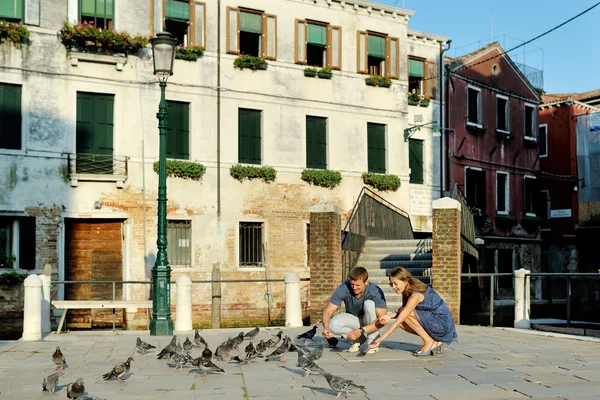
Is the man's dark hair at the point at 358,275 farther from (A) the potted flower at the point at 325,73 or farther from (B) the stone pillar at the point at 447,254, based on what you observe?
(A) the potted flower at the point at 325,73

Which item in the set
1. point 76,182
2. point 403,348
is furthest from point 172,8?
point 403,348

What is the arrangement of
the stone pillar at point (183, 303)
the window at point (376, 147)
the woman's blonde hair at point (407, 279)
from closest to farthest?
1. the woman's blonde hair at point (407, 279)
2. the stone pillar at point (183, 303)
3. the window at point (376, 147)

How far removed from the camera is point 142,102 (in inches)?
917

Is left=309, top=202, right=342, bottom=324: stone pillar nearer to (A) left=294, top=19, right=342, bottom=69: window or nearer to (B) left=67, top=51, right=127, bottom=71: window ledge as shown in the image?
(B) left=67, top=51, right=127, bottom=71: window ledge

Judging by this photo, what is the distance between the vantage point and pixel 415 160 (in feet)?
97.9

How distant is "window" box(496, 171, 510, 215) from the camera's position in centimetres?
3434

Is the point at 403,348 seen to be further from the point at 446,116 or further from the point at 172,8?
the point at 446,116

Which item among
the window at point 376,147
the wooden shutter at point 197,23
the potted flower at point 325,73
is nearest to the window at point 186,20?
the wooden shutter at point 197,23

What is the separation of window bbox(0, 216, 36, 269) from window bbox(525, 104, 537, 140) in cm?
2284

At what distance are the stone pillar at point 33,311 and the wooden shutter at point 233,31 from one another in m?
12.2

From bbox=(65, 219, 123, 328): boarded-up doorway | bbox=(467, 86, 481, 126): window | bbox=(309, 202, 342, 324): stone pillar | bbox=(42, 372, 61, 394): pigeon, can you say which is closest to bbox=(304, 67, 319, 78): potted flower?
bbox=(65, 219, 123, 328): boarded-up doorway

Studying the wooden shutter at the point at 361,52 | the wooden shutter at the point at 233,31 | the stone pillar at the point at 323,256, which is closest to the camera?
the stone pillar at the point at 323,256

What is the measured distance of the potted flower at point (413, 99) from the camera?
29594 mm

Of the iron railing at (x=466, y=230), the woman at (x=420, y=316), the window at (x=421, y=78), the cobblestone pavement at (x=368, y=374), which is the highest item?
the window at (x=421, y=78)
